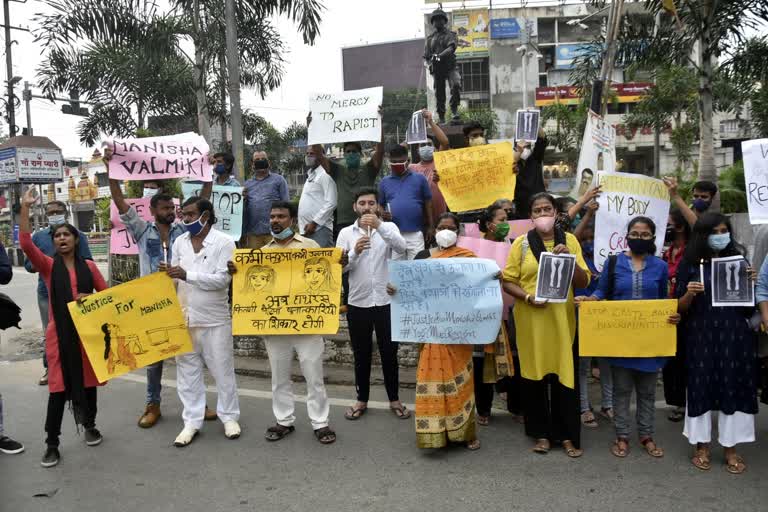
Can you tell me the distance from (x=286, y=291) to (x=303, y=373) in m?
0.61

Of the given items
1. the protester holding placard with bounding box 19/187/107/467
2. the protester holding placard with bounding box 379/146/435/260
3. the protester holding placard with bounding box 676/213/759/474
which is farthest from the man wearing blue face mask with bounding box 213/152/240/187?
the protester holding placard with bounding box 676/213/759/474

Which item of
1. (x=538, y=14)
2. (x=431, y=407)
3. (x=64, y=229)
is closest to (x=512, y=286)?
(x=431, y=407)

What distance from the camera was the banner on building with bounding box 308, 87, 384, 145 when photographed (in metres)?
6.14

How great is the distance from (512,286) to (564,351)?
55cm

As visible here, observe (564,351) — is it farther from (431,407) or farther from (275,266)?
(275,266)

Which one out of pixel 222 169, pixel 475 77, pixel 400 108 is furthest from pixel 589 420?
pixel 400 108

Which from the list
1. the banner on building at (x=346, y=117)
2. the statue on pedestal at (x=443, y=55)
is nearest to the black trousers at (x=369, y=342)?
the banner on building at (x=346, y=117)

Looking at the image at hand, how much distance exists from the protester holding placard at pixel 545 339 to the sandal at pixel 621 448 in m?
0.23

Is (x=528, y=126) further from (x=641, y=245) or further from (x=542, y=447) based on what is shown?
(x=542, y=447)

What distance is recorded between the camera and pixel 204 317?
4777mm

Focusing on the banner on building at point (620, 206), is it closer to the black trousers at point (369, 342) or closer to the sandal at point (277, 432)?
the black trousers at point (369, 342)

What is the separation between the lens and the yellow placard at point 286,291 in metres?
4.68

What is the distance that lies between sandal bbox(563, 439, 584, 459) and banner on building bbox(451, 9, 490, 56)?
1908 inches

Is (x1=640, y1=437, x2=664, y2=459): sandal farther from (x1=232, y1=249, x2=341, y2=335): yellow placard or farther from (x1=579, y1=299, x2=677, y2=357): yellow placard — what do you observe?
(x1=232, y1=249, x2=341, y2=335): yellow placard
